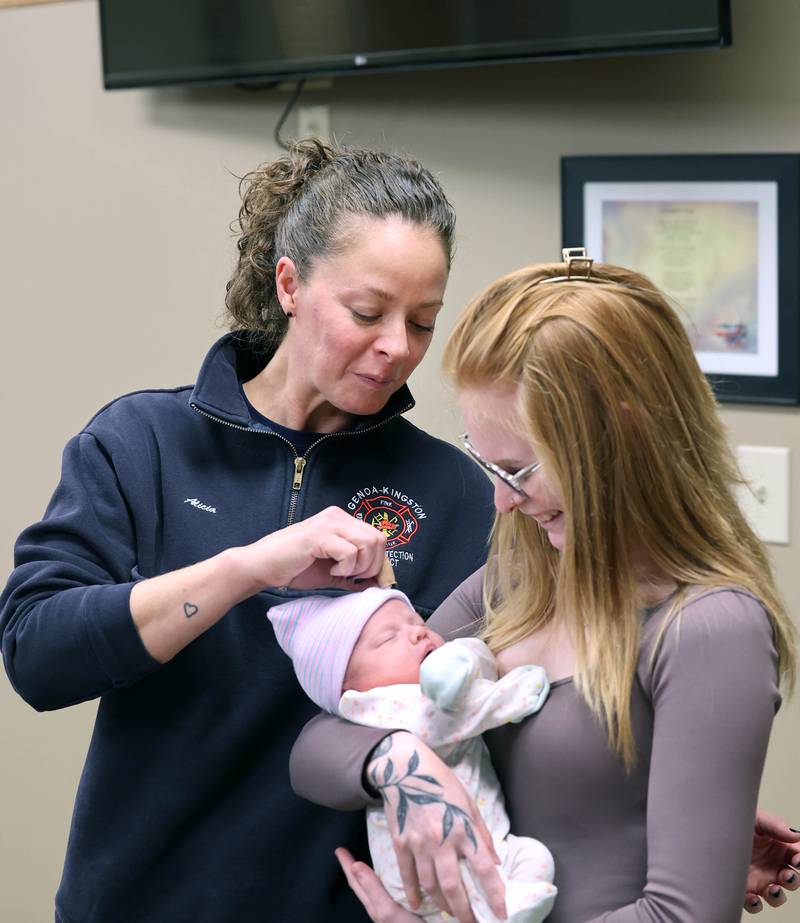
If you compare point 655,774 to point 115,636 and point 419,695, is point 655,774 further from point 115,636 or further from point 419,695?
point 115,636

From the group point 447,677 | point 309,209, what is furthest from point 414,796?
point 309,209

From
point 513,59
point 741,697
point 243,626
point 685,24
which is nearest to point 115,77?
point 513,59

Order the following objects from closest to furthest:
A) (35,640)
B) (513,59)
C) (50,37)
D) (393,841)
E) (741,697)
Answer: (741,697) → (393,841) → (35,640) → (513,59) → (50,37)

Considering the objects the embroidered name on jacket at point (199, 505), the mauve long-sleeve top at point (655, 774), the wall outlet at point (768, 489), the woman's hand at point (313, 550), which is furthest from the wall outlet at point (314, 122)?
the mauve long-sleeve top at point (655, 774)

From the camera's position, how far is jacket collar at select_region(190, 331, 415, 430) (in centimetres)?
160

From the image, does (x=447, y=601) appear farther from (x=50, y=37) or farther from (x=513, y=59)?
A: (x=50, y=37)

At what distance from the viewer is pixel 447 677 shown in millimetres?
1252

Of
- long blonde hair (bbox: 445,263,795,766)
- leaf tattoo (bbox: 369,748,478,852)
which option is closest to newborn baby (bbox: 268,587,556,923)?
leaf tattoo (bbox: 369,748,478,852)

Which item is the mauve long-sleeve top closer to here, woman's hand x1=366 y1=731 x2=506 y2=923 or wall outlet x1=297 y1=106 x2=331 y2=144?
woman's hand x1=366 y1=731 x2=506 y2=923

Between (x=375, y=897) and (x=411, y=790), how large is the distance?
16 cm

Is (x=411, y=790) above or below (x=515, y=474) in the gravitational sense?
below

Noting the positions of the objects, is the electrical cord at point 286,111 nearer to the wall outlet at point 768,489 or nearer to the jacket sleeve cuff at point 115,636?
the wall outlet at point 768,489

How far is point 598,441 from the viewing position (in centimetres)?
122

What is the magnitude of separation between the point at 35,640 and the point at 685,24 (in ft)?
4.54
